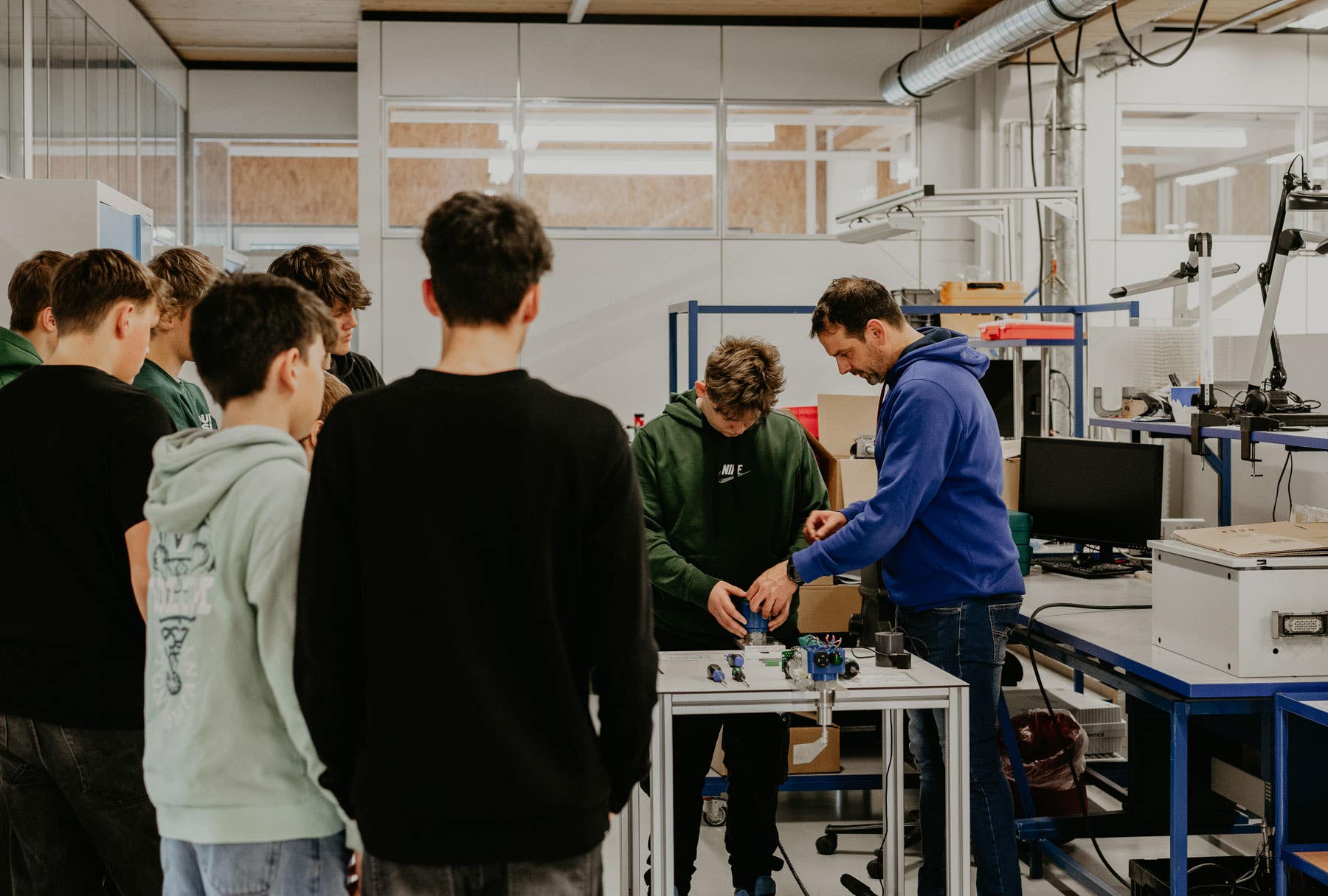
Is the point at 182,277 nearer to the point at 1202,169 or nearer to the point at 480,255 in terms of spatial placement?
the point at 480,255

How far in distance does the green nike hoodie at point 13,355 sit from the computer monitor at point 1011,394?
3.80 m

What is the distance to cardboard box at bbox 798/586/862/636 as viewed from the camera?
12.4 feet

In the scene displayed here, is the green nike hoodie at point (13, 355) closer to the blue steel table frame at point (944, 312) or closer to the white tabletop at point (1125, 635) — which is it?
the blue steel table frame at point (944, 312)

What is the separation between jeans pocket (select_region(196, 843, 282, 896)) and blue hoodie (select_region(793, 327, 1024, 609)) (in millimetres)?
1399

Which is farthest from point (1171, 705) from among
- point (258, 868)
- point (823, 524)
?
point (258, 868)

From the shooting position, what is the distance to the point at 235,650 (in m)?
1.33

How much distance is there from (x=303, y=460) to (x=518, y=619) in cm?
34

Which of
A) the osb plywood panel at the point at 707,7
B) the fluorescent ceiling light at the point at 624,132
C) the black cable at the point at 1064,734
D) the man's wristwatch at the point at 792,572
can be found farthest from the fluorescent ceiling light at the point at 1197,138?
the man's wristwatch at the point at 792,572

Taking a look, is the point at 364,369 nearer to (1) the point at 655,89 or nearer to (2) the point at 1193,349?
(2) the point at 1193,349

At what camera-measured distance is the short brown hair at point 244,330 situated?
134 centimetres

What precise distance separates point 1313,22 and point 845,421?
4.95m

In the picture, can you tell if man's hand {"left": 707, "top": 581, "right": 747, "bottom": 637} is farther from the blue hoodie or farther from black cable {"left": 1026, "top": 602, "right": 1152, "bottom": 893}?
black cable {"left": 1026, "top": 602, "right": 1152, "bottom": 893}

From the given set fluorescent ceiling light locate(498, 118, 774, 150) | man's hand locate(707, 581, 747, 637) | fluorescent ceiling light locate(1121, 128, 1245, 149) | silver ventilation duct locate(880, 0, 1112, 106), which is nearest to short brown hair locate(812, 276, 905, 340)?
man's hand locate(707, 581, 747, 637)

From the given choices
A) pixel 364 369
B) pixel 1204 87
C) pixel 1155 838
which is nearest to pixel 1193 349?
pixel 1155 838
